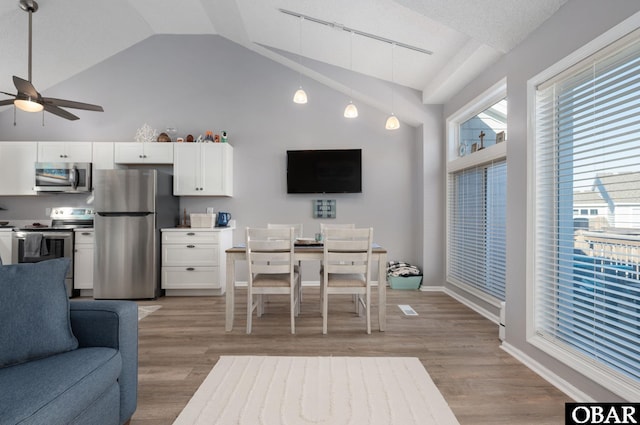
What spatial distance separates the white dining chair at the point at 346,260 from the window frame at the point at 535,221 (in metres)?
1.24

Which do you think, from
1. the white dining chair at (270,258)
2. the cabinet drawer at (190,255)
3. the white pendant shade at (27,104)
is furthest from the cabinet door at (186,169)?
the white dining chair at (270,258)

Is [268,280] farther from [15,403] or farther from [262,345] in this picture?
[15,403]

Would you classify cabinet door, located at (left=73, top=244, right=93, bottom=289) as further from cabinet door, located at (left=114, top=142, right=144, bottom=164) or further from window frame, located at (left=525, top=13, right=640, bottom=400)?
window frame, located at (left=525, top=13, right=640, bottom=400)

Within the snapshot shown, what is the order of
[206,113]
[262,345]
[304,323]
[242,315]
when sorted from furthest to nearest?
[206,113]
[242,315]
[304,323]
[262,345]

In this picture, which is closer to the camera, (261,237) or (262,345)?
(262,345)

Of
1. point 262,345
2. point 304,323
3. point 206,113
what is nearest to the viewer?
point 262,345

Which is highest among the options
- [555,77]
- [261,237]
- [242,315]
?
[555,77]

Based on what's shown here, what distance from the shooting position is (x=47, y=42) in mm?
4086

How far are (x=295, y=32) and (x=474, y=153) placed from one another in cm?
264

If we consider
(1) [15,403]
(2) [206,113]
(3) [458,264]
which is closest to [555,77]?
(3) [458,264]

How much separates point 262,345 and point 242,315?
89 centimetres

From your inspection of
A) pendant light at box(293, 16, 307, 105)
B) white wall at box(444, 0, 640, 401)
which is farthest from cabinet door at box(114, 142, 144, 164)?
white wall at box(444, 0, 640, 401)

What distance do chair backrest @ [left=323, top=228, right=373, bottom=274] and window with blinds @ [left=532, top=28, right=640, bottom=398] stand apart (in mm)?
1301

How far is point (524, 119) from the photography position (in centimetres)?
247
